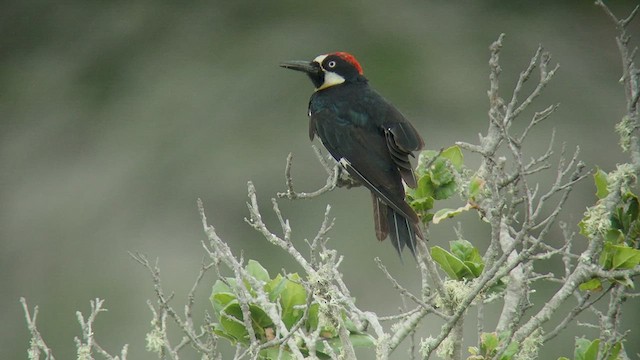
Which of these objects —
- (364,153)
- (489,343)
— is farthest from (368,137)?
(489,343)

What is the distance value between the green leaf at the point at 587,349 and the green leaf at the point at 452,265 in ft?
1.00

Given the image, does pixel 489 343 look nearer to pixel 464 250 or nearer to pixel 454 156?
pixel 464 250

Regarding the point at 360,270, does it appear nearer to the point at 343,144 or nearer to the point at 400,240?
the point at 343,144

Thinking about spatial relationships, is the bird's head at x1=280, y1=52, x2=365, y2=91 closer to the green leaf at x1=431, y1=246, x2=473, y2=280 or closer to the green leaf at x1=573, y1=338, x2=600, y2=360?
the green leaf at x1=431, y1=246, x2=473, y2=280

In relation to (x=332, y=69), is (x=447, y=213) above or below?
below

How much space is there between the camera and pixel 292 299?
249 cm

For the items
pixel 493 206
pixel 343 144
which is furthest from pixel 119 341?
pixel 493 206

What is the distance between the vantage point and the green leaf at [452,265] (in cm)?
244

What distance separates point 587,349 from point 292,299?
70 centimetres

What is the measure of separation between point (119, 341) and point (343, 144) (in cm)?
409

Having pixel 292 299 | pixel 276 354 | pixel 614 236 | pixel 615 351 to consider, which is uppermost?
pixel 614 236

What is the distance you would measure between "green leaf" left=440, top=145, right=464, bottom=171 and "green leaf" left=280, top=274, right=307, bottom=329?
51 cm

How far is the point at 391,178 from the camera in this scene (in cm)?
312

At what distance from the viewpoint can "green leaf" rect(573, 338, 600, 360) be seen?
2369 millimetres
